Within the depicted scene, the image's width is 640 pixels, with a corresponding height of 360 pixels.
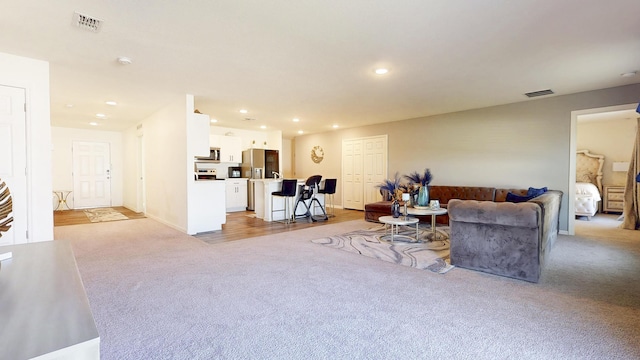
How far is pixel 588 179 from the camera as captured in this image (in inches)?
300

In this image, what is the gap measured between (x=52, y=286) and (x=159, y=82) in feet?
13.0

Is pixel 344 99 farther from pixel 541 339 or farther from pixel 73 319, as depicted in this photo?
pixel 73 319

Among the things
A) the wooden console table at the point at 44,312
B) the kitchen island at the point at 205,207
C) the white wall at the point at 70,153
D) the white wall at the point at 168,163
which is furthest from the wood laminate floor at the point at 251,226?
the white wall at the point at 70,153

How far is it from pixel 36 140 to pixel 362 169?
21.6 feet

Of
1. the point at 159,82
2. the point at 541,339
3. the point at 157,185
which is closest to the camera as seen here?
the point at 541,339

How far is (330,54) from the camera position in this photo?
129 inches

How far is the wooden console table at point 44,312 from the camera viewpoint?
0.65 meters

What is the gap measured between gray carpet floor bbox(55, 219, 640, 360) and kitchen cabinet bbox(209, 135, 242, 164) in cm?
455

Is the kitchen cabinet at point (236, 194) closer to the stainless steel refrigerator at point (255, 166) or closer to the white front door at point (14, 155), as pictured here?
the stainless steel refrigerator at point (255, 166)

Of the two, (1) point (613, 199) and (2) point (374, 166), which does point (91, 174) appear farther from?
(1) point (613, 199)

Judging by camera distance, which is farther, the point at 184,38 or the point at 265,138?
the point at 265,138

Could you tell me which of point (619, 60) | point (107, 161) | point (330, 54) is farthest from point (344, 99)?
point (107, 161)

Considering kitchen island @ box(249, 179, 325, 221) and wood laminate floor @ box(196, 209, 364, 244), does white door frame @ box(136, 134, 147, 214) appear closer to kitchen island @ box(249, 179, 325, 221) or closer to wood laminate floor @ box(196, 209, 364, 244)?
wood laminate floor @ box(196, 209, 364, 244)

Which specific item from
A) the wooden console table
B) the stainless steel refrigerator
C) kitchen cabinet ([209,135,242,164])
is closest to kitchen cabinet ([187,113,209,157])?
kitchen cabinet ([209,135,242,164])
